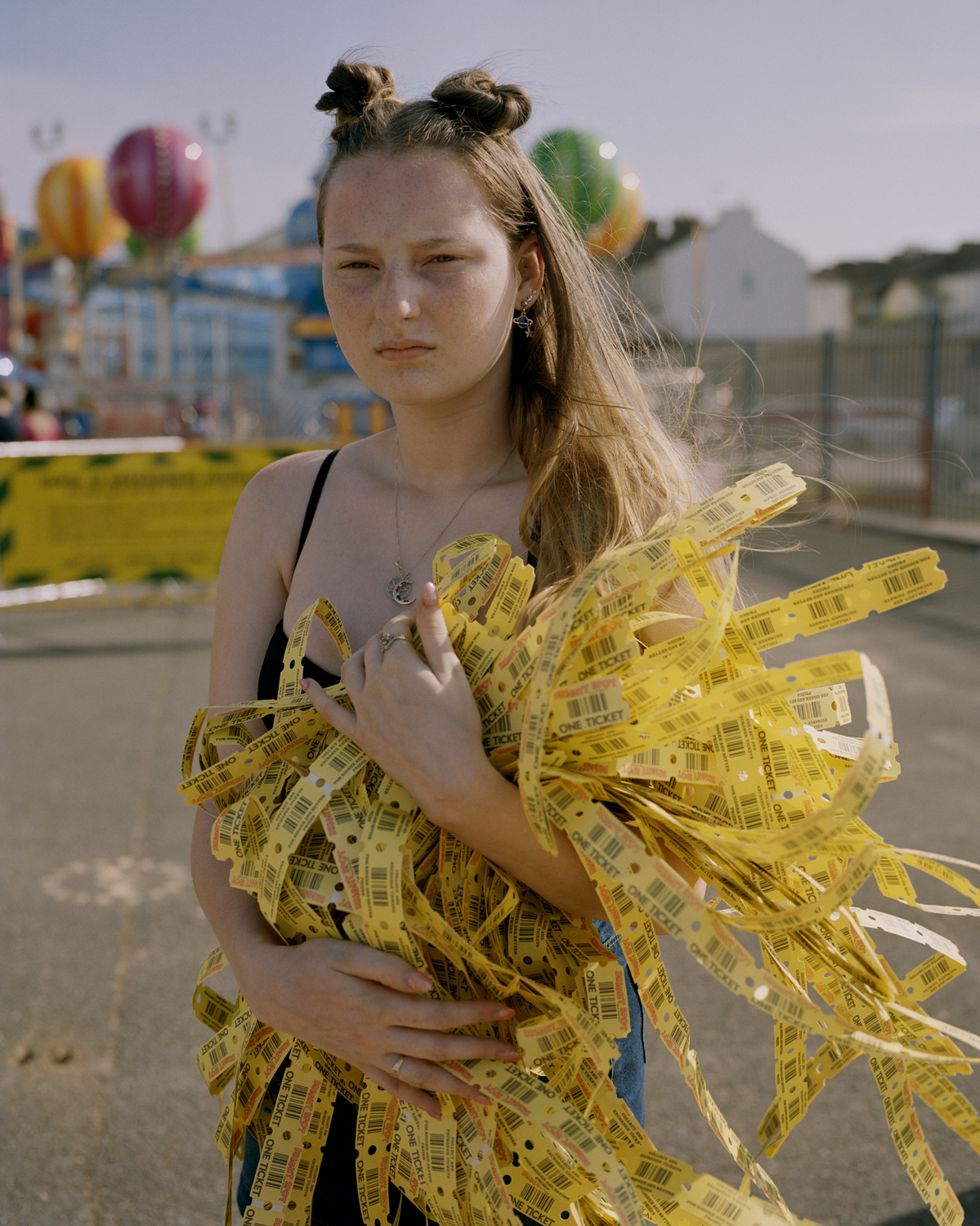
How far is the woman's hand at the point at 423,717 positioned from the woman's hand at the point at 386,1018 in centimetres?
20

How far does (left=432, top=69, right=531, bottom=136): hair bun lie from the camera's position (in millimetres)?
1505

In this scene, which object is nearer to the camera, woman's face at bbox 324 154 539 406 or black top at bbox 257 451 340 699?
woman's face at bbox 324 154 539 406

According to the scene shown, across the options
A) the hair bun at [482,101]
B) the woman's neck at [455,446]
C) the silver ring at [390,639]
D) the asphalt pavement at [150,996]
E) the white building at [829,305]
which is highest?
the white building at [829,305]

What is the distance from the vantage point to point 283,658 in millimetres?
1555

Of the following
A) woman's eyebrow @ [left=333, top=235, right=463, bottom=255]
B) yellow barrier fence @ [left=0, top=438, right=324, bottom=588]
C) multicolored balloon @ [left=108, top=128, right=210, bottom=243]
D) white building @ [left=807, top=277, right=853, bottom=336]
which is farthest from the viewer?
white building @ [left=807, top=277, right=853, bottom=336]

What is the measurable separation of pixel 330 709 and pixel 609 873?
0.39m

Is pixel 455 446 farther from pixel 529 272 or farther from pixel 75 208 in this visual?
pixel 75 208

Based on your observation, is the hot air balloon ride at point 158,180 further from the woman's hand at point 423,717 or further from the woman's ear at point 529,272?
the woman's hand at point 423,717

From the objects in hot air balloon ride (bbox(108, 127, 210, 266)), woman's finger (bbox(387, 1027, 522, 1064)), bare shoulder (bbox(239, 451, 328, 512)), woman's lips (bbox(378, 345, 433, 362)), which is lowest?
woman's finger (bbox(387, 1027, 522, 1064))

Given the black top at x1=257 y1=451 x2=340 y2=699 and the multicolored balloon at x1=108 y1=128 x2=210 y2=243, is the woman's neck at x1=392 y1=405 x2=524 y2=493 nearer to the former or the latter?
the black top at x1=257 y1=451 x2=340 y2=699

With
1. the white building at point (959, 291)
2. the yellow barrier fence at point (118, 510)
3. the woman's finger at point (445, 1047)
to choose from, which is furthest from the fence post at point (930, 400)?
the white building at point (959, 291)

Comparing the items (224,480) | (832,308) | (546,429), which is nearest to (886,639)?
(224,480)

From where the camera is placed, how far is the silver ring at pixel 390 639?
1298mm

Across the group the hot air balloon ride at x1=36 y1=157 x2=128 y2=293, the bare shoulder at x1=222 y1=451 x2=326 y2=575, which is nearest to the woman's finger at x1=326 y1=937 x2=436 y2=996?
the bare shoulder at x1=222 y1=451 x2=326 y2=575
